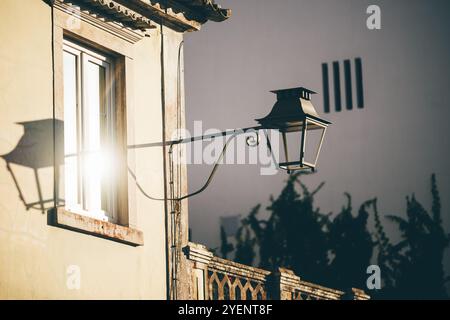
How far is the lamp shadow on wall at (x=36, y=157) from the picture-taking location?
11.6 meters

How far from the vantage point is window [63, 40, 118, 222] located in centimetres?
1291

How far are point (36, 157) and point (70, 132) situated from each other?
1.06 m

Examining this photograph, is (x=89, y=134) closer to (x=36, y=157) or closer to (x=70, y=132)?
(x=70, y=132)

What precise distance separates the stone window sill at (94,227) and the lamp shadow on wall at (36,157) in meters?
0.14

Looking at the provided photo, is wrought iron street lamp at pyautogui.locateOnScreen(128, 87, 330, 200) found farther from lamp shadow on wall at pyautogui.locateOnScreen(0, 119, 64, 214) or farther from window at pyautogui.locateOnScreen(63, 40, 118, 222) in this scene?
lamp shadow on wall at pyautogui.locateOnScreen(0, 119, 64, 214)

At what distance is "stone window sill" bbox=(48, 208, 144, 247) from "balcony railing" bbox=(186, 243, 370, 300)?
124 cm

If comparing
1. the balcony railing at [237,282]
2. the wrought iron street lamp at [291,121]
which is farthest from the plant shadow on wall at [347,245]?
the wrought iron street lamp at [291,121]

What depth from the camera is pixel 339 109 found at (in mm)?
37219

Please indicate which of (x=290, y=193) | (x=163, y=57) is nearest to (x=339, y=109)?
(x=290, y=193)

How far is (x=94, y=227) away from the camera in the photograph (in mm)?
12594

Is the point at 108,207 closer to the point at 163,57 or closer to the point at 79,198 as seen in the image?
the point at 79,198

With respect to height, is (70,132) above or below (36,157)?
above

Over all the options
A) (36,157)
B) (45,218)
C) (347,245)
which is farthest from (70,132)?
(347,245)

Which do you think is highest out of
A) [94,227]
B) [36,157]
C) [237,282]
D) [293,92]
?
[293,92]
